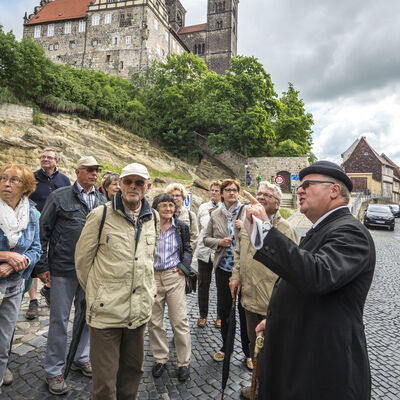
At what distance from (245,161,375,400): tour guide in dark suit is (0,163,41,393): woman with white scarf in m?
2.21

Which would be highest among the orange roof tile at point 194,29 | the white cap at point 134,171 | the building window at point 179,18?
the building window at point 179,18

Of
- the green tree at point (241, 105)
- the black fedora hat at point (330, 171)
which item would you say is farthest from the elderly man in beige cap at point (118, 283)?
the green tree at point (241, 105)

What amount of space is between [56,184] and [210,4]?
7056 cm

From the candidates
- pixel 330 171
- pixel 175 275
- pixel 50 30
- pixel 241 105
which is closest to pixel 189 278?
pixel 175 275

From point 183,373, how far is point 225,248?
60.0 inches

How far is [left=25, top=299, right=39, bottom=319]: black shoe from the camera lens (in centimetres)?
428

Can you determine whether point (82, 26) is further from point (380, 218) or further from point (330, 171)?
point (330, 171)

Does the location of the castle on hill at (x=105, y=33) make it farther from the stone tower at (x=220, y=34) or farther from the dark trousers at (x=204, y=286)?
the dark trousers at (x=204, y=286)

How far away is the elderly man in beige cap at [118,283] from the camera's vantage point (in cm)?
226

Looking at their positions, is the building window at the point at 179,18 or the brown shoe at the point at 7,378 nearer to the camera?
the brown shoe at the point at 7,378

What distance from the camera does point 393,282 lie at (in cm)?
747

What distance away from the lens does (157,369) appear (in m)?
3.13

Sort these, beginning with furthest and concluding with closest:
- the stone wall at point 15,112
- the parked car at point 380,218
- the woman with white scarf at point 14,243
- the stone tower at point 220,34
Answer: the stone tower at point 220,34, the parked car at point 380,218, the stone wall at point 15,112, the woman with white scarf at point 14,243

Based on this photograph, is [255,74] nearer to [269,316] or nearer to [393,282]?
[393,282]
